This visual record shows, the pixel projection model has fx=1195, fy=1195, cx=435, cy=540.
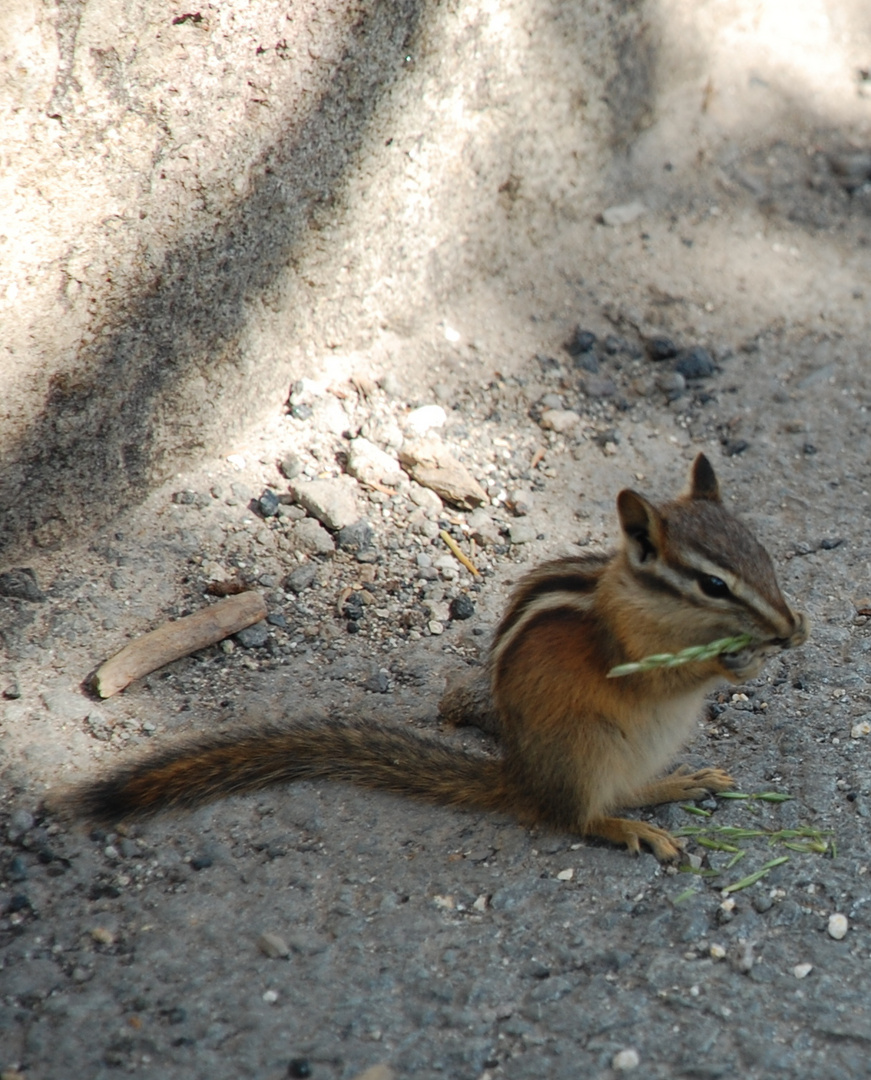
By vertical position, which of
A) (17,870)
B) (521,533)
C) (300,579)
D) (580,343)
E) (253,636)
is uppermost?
(580,343)

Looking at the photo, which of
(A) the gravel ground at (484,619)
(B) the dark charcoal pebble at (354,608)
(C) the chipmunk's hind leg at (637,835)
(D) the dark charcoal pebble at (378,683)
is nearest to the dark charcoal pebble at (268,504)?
(A) the gravel ground at (484,619)

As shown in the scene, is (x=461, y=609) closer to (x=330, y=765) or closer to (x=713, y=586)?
(x=330, y=765)

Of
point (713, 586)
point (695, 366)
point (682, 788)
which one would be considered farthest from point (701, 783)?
point (695, 366)

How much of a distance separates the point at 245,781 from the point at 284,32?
220 cm

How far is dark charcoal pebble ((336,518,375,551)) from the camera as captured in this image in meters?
3.89

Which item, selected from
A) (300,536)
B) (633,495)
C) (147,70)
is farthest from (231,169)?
(633,495)

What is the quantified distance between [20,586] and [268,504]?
2.73 feet

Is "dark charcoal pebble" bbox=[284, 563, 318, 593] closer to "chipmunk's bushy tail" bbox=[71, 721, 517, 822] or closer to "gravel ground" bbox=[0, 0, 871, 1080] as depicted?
"gravel ground" bbox=[0, 0, 871, 1080]

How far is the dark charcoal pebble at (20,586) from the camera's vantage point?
11.4 feet

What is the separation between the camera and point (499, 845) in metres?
2.96

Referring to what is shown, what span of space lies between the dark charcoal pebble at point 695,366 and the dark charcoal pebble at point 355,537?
155 centimetres

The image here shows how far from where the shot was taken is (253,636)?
357 centimetres

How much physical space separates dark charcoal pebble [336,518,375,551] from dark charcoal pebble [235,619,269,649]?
0.44 m

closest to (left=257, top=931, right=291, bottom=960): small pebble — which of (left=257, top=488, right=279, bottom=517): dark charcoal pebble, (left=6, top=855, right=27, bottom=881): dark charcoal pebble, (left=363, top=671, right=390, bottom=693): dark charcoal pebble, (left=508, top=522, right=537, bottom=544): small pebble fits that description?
(left=6, top=855, right=27, bottom=881): dark charcoal pebble
